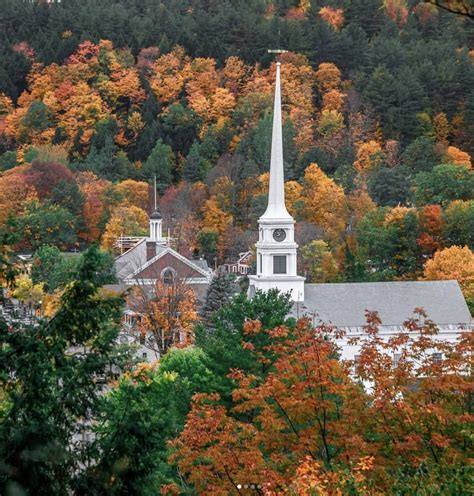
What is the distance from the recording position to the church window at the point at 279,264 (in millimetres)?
53781

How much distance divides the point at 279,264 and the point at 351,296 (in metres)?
3.61

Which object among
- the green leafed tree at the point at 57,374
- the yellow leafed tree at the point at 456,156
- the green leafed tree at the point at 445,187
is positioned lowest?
the green leafed tree at the point at 57,374

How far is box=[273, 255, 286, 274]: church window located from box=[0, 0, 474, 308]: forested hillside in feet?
34.1

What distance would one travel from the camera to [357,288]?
170ft

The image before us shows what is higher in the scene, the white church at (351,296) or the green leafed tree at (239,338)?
the white church at (351,296)

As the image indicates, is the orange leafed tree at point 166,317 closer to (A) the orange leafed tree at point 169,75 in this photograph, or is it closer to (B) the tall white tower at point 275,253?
(B) the tall white tower at point 275,253

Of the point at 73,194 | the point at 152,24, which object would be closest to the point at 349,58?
the point at 152,24

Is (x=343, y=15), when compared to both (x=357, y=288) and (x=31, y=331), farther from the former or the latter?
(x=31, y=331)

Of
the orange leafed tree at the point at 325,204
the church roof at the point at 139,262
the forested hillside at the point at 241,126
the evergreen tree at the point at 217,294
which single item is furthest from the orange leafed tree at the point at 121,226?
the evergreen tree at the point at 217,294

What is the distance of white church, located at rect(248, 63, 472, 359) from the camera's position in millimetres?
50031

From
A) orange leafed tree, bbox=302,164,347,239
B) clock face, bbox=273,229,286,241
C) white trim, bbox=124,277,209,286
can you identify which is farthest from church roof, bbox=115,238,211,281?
clock face, bbox=273,229,286,241

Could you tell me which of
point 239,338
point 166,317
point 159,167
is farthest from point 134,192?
point 239,338

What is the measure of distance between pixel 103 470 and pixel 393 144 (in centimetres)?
8561

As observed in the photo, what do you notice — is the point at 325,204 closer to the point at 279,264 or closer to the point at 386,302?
the point at 279,264
